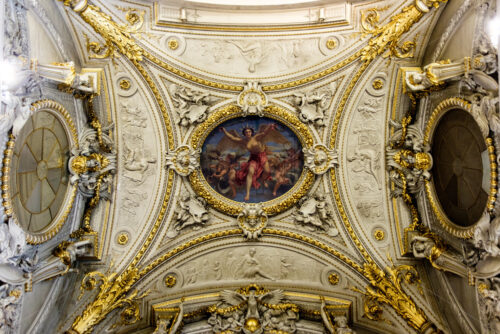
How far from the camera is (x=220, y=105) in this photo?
13.2 m

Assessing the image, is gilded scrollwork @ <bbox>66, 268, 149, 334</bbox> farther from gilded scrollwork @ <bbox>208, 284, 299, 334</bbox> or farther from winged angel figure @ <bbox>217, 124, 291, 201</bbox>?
winged angel figure @ <bbox>217, 124, 291, 201</bbox>

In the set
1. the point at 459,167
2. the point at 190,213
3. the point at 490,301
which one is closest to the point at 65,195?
the point at 190,213

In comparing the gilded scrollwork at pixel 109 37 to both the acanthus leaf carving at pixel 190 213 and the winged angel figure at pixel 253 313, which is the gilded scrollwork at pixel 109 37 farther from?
the winged angel figure at pixel 253 313

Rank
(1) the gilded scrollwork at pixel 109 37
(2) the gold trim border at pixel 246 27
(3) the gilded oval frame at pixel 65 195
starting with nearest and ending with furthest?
(3) the gilded oval frame at pixel 65 195 → (1) the gilded scrollwork at pixel 109 37 → (2) the gold trim border at pixel 246 27

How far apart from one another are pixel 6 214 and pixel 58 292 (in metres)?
2.89

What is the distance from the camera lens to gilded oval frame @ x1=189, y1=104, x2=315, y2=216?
1306 centimetres

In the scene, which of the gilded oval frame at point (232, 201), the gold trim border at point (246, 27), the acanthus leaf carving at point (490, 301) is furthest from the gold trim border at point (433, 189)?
the gold trim border at point (246, 27)

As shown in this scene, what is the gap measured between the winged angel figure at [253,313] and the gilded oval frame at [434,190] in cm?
416

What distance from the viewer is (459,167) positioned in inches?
436

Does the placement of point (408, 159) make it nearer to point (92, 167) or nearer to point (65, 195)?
point (92, 167)

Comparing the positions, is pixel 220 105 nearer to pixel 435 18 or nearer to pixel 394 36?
pixel 394 36

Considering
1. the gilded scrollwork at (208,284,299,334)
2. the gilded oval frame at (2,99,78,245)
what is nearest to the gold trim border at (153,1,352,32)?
the gilded oval frame at (2,99,78,245)

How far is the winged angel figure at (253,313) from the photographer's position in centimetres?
1205

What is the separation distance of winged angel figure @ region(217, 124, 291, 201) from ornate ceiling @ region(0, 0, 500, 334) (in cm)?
4
